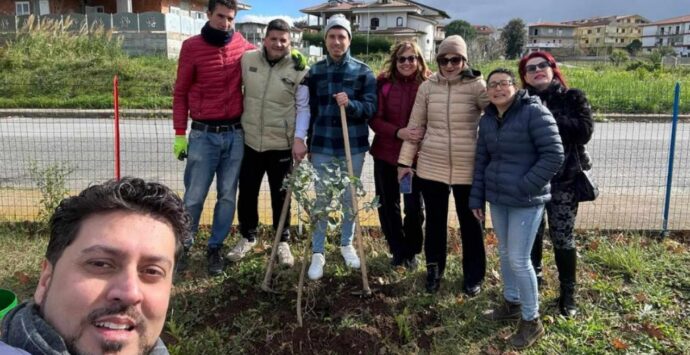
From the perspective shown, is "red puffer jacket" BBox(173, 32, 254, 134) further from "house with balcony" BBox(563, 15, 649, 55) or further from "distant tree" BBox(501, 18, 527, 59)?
"house with balcony" BBox(563, 15, 649, 55)

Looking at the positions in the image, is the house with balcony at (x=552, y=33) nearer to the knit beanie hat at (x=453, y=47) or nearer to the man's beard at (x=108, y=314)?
the knit beanie hat at (x=453, y=47)

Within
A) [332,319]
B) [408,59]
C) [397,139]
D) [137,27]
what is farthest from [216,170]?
[137,27]

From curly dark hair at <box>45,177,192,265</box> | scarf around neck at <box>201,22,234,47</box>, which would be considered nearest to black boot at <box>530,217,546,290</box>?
scarf around neck at <box>201,22,234,47</box>

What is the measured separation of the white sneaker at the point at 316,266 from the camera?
4.12 meters

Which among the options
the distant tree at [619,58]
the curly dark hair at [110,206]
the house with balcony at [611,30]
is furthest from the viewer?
the house with balcony at [611,30]

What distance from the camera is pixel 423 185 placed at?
13.5 feet

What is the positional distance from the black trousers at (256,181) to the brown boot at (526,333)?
194cm

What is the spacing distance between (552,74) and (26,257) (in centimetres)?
428

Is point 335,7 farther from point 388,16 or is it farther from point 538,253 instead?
point 538,253

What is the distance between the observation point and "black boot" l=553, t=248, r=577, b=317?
3.77 metres

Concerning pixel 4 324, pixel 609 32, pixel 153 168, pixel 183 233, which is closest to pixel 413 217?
pixel 183 233

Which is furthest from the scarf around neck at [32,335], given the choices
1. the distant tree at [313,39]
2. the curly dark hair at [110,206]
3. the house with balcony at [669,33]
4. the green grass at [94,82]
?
the house with balcony at [669,33]

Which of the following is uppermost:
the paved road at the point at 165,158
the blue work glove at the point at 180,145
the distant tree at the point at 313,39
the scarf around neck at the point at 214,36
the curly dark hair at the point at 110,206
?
the distant tree at the point at 313,39

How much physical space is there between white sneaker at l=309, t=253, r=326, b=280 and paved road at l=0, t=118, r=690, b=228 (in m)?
2.79
